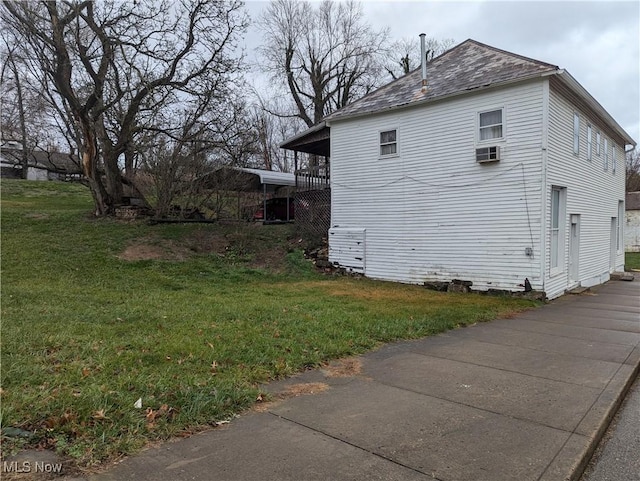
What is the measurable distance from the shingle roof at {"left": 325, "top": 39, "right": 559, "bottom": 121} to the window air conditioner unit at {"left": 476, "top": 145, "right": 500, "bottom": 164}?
1675mm

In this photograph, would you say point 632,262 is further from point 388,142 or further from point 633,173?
point 633,173

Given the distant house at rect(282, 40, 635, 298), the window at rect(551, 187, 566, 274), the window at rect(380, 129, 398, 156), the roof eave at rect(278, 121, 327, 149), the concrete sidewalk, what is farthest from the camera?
the roof eave at rect(278, 121, 327, 149)

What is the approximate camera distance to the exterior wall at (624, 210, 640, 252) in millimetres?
30844

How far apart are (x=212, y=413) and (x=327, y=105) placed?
32.0 m

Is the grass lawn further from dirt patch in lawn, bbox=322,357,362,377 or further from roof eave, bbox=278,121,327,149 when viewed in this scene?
roof eave, bbox=278,121,327,149

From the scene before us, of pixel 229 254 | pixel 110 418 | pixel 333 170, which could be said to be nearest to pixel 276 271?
pixel 229 254

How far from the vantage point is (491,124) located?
38.9ft

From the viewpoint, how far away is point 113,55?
15430mm

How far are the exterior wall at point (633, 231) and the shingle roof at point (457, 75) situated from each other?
23362 millimetres

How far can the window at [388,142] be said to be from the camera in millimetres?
13859

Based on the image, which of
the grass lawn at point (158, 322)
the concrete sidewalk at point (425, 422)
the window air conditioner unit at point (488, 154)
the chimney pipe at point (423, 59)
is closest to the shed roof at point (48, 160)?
the grass lawn at point (158, 322)

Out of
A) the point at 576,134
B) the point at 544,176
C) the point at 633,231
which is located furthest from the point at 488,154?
the point at 633,231

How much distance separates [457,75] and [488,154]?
10.6 ft
